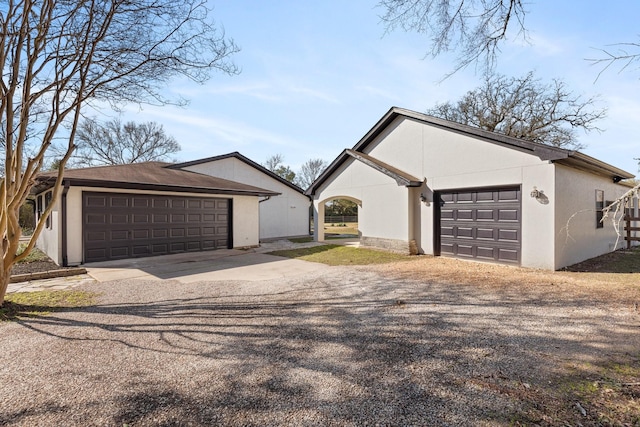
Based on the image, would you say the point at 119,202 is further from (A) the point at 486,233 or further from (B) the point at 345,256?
(A) the point at 486,233

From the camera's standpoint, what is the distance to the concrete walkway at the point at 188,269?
7.11 meters

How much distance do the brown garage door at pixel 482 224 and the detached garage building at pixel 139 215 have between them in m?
8.15

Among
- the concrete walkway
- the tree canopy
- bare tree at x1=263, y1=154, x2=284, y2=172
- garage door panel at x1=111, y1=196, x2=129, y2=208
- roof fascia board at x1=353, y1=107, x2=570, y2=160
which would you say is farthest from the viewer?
bare tree at x1=263, y1=154, x2=284, y2=172

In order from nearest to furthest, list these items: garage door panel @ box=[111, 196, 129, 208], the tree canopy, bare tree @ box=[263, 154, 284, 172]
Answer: the tree canopy < garage door panel @ box=[111, 196, 129, 208] < bare tree @ box=[263, 154, 284, 172]

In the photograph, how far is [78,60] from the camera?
5.16 m

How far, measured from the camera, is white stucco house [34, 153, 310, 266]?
9.07m

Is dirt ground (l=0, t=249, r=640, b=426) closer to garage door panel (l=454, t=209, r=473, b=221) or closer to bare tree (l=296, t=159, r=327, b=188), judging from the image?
garage door panel (l=454, t=209, r=473, b=221)

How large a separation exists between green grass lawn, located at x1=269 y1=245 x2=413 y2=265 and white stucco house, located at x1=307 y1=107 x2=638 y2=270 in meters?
0.83

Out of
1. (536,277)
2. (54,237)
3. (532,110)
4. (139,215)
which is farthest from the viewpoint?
(532,110)

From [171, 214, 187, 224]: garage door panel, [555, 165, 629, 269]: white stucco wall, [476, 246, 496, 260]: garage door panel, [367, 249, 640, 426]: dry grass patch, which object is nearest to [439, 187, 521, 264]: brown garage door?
[476, 246, 496, 260]: garage door panel

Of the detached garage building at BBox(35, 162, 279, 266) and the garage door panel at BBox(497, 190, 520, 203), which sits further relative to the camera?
the detached garage building at BBox(35, 162, 279, 266)

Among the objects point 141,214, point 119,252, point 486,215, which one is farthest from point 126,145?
point 486,215

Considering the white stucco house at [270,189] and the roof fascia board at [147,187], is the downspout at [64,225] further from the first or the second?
the white stucco house at [270,189]

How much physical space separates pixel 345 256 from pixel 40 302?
8.01 meters
